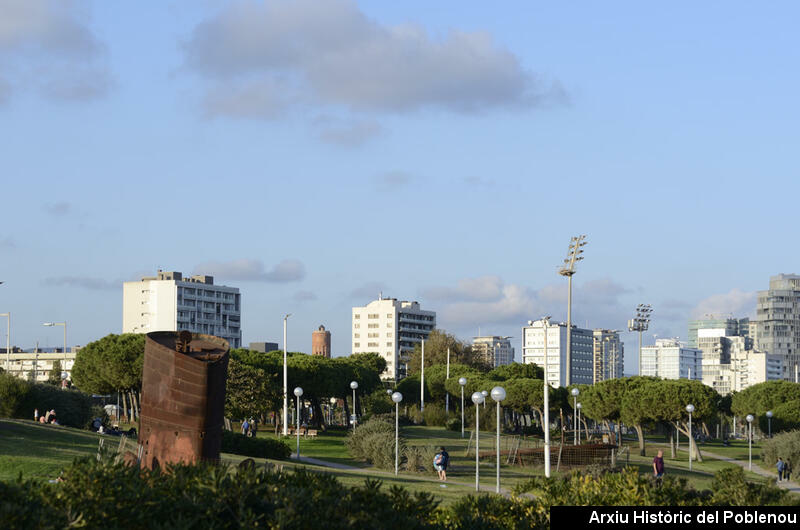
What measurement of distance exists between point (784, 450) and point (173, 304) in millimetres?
146308

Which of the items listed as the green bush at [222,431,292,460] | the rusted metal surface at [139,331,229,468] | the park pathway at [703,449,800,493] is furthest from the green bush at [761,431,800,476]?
the rusted metal surface at [139,331,229,468]

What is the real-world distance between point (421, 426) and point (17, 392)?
1334 inches

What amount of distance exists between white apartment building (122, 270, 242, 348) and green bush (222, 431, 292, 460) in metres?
143

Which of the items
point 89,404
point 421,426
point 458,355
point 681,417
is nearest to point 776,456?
point 681,417

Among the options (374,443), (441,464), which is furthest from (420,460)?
(441,464)

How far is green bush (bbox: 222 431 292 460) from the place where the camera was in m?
38.2

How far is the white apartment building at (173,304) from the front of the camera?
Result: 604 feet

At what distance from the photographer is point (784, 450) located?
51.5 m

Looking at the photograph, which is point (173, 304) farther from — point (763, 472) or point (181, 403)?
point (181, 403)

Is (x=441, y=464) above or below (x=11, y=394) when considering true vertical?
below

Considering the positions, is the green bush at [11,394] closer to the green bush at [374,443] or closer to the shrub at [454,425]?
the green bush at [374,443]

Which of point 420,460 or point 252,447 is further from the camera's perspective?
point 252,447

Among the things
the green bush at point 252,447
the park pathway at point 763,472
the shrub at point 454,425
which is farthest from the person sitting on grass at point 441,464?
the shrub at point 454,425

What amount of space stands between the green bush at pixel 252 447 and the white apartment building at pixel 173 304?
14315cm
